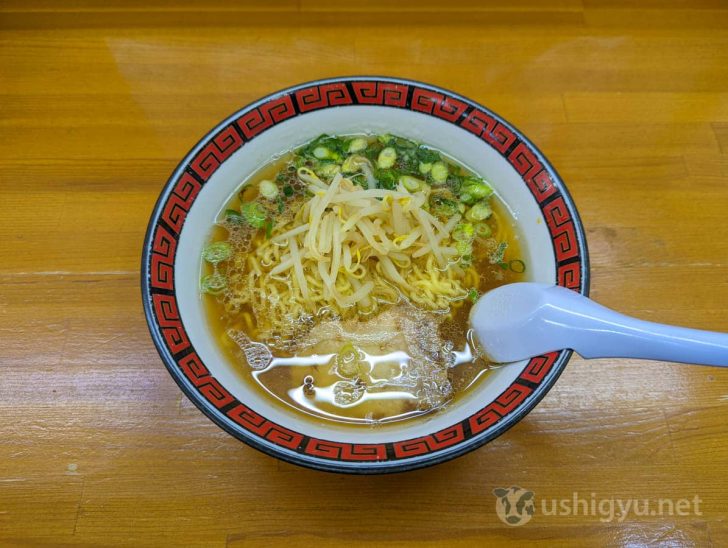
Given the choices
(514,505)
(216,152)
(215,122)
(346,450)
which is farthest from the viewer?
(215,122)

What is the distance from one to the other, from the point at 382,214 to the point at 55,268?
3.29 ft

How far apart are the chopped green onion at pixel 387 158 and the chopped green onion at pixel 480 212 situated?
0.28m

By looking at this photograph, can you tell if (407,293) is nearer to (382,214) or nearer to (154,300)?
(382,214)

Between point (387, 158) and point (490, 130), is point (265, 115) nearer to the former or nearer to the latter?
point (387, 158)

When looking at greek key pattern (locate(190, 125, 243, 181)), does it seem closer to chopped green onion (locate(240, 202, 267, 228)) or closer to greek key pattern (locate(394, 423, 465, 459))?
chopped green onion (locate(240, 202, 267, 228))

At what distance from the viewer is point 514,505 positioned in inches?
50.4

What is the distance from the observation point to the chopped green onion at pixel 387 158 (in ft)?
5.16

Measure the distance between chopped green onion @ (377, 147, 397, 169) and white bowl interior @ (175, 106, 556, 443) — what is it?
8 cm

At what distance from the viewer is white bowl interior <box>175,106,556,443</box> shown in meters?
1.17

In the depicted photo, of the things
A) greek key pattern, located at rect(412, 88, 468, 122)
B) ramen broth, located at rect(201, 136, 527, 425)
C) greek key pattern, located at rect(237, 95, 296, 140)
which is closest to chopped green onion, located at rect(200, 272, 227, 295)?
ramen broth, located at rect(201, 136, 527, 425)

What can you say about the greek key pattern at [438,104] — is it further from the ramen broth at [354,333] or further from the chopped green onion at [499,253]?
the chopped green onion at [499,253]

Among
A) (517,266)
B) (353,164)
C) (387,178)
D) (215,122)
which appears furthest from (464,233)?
(215,122)

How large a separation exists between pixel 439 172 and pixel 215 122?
2.72ft

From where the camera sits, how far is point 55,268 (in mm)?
1579
